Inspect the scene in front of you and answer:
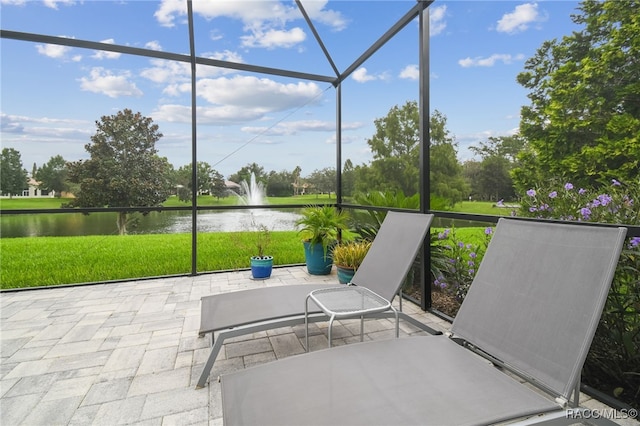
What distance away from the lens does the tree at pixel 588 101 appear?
10.8 feet

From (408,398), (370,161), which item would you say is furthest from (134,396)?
(370,161)

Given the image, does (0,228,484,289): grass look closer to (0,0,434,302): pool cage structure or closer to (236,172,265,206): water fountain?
(236,172,265,206): water fountain

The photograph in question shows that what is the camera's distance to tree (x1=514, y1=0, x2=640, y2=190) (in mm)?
3297

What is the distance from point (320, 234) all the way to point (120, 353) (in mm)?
3019

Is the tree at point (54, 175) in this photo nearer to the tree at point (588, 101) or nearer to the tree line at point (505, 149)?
the tree line at point (505, 149)

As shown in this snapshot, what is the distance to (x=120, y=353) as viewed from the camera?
2.48m

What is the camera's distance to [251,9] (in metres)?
4.98

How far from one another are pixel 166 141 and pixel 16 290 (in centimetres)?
327

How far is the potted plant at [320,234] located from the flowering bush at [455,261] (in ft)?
5.27

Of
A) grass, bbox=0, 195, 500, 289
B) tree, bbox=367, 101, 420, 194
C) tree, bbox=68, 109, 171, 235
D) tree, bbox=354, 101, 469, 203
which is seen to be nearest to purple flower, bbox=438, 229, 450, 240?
grass, bbox=0, 195, 500, 289

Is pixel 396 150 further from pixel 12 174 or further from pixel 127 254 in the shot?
pixel 12 174

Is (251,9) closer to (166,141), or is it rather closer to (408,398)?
(166,141)

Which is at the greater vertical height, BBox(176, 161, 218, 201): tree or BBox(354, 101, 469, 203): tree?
BBox(354, 101, 469, 203): tree

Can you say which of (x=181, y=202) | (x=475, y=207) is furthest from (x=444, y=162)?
(x=181, y=202)
